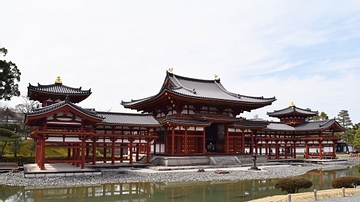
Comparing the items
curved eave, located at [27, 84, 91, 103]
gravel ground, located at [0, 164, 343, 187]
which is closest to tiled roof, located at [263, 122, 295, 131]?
gravel ground, located at [0, 164, 343, 187]

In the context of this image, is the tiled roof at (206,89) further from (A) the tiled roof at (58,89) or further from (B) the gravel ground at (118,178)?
(B) the gravel ground at (118,178)

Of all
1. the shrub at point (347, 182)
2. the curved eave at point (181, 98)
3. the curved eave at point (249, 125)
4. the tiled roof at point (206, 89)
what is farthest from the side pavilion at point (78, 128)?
the shrub at point (347, 182)

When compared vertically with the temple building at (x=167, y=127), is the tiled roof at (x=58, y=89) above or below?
above

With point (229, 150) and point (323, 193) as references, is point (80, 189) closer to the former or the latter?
point (323, 193)

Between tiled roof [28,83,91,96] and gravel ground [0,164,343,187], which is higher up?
tiled roof [28,83,91,96]

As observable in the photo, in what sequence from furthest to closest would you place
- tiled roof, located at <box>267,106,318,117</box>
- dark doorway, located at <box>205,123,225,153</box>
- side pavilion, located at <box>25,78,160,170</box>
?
tiled roof, located at <box>267,106,318,117</box>, dark doorway, located at <box>205,123,225,153</box>, side pavilion, located at <box>25,78,160,170</box>

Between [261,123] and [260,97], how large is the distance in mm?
4229

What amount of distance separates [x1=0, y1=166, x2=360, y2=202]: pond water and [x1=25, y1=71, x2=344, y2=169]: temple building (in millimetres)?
5259

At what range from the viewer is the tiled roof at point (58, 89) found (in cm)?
2796

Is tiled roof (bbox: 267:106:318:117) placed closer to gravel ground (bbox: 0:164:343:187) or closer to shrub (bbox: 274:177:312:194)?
gravel ground (bbox: 0:164:343:187)

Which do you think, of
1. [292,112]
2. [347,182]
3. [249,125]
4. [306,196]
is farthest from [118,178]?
[292,112]

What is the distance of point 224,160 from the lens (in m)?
31.7

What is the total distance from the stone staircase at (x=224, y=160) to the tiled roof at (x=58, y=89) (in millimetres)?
13714

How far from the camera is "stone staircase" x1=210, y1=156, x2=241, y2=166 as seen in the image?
31.0 metres
